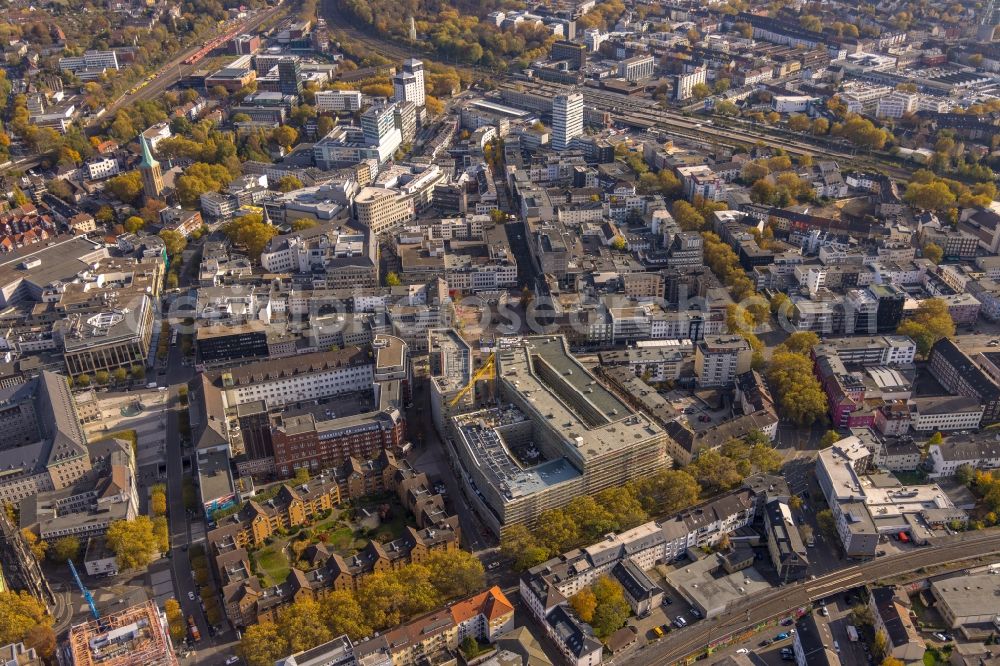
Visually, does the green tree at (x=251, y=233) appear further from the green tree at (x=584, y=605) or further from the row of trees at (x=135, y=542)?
the green tree at (x=584, y=605)

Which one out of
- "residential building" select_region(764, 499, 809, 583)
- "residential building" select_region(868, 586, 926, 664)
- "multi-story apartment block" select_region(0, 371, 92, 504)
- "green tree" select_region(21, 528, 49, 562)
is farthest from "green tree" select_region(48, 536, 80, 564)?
"residential building" select_region(868, 586, 926, 664)

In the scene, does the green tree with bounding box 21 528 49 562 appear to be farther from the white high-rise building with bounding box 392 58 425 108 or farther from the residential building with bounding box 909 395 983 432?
the white high-rise building with bounding box 392 58 425 108

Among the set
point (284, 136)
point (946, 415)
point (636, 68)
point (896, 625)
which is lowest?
point (896, 625)

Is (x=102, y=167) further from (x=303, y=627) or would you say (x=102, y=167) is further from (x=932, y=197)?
(x=932, y=197)

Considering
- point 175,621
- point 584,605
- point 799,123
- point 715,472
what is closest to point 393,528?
point 175,621

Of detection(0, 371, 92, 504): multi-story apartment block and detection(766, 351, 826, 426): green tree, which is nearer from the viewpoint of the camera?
detection(0, 371, 92, 504): multi-story apartment block

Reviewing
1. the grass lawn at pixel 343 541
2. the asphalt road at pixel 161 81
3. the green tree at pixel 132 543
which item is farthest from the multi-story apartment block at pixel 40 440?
the asphalt road at pixel 161 81

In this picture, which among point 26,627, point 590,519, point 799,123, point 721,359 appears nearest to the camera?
point 26,627
